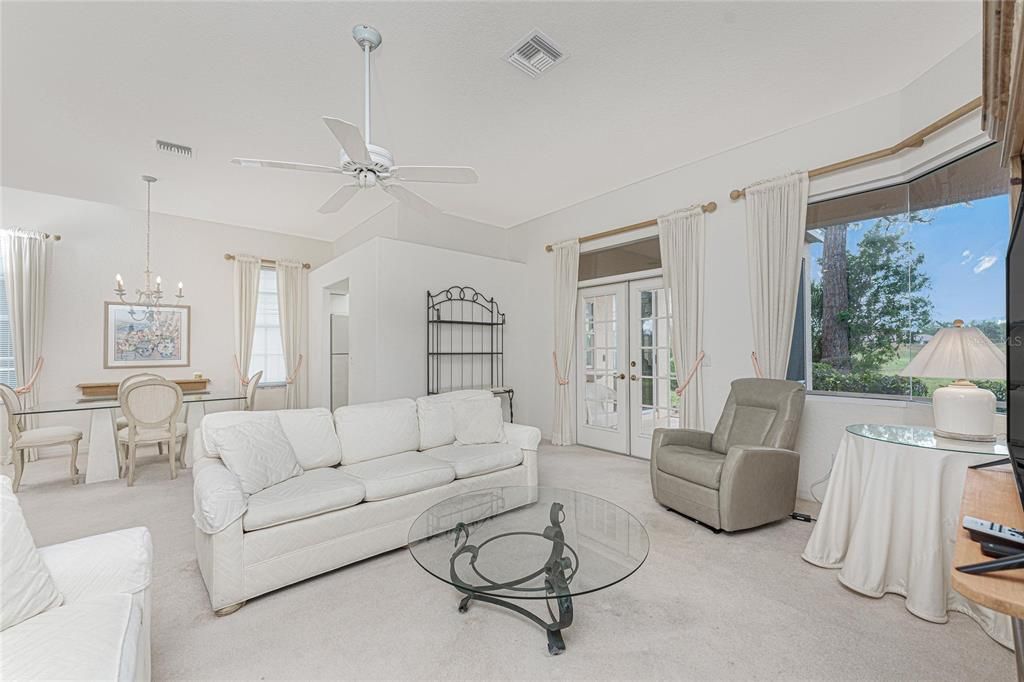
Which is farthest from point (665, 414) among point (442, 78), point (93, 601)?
point (93, 601)

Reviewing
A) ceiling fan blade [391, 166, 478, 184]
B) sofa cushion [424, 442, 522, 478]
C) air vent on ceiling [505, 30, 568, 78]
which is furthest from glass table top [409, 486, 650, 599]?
air vent on ceiling [505, 30, 568, 78]

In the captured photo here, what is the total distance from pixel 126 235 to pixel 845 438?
743 centimetres

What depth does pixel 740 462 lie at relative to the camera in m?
2.70

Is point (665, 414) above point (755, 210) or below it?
below

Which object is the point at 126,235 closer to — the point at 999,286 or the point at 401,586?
the point at 401,586

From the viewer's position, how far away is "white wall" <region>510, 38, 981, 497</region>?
270cm

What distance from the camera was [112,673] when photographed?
101cm

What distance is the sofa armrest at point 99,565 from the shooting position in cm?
131

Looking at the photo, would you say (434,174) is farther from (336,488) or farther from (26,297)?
(26,297)

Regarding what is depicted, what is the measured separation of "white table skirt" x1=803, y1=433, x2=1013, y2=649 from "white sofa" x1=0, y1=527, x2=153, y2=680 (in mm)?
2865

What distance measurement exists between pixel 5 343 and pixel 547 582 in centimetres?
637

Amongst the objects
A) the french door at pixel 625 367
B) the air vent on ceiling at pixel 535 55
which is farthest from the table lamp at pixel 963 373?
the air vent on ceiling at pixel 535 55

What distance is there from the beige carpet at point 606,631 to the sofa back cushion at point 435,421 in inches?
36.1

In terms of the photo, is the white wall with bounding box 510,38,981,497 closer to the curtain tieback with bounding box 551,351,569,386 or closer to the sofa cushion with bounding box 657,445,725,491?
the sofa cushion with bounding box 657,445,725,491
